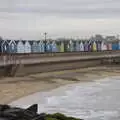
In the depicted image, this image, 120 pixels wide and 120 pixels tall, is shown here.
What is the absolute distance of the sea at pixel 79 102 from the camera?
20.5 m

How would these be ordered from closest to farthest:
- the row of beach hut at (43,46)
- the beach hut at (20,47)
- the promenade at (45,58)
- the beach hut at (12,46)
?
1. the promenade at (45,58)
2. the row of beach hut at (43,46)
3. the beach hut at (12,46)
4. the beach hut at (20,47)

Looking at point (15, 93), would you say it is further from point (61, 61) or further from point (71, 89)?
point (61, 61)

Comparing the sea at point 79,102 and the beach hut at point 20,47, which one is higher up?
the beach hut at point 20,47

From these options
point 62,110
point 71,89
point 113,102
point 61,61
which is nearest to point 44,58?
point 61,61

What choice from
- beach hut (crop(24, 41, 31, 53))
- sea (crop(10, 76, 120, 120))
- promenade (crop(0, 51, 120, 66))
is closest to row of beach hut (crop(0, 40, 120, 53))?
beach hut (crop(24, 41, 31, 53))

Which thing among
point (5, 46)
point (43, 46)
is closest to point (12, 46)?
point (5, 46)

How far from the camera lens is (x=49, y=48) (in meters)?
71.9

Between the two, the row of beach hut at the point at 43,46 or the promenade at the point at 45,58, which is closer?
the promenade at the point at 45,58

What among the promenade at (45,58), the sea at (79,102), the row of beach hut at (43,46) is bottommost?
the sea at (79,102)

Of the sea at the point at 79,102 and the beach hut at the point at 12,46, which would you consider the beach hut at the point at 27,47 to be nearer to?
the beach hut at the point at 12,46

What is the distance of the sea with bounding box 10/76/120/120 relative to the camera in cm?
2048

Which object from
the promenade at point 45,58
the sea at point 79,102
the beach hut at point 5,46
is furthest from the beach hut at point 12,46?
the sea at point 79,102

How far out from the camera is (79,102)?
2541cm

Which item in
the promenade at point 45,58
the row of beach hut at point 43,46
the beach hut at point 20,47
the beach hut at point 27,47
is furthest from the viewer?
the beach hut at point 27,47
